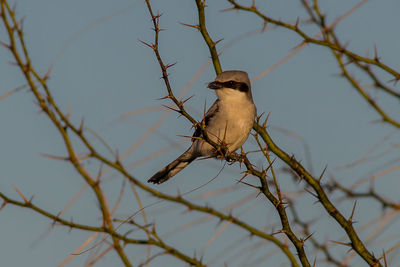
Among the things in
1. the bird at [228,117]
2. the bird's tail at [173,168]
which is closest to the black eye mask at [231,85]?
the bird at [228,117]

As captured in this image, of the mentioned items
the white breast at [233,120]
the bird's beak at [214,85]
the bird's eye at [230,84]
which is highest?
the bird's eye at [230,84]

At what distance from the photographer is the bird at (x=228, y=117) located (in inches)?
224

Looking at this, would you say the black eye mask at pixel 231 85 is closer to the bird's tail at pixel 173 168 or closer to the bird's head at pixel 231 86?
the bird's head at pixel 231 86

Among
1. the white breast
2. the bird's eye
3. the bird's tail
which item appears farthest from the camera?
the bird's tail

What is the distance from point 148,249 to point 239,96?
3194 millimetres

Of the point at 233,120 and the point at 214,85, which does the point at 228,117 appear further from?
the point at 214,85

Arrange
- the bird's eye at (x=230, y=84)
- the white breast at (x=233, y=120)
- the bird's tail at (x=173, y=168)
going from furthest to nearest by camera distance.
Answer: the bird's tail at (x=173, y=168) < the bird's eye at (x=230, y=84) < the white breast at (x=233, y=120)

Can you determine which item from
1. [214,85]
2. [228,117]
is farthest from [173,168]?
[214,85]

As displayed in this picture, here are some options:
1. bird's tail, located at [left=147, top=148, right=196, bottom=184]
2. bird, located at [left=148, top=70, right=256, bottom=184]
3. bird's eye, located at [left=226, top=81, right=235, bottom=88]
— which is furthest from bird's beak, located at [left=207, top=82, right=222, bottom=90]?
bird's tail, located at [left=147, top=148, right=196, bottom=184]

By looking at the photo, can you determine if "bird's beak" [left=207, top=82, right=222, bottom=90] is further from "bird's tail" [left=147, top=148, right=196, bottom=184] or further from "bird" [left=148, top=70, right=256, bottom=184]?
"bird's tail" [left=147, top=148, right=196, bottom=184]

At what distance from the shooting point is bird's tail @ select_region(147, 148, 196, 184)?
240 inches

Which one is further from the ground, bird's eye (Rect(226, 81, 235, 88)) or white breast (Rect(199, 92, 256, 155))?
bird's eye (Rect(226, 81, 235, 88))

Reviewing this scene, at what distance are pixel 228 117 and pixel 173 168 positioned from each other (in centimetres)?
89

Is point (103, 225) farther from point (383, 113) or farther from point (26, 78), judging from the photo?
point (383, 113)
